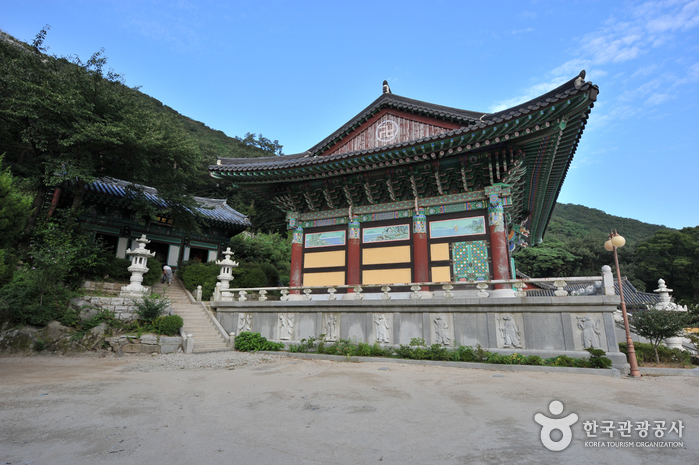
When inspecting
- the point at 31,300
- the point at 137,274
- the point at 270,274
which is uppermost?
the point at 270,274

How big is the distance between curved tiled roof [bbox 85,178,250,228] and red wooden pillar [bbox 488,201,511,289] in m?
15.6

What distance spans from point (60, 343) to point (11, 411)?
803 centimetres

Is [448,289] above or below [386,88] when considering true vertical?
below

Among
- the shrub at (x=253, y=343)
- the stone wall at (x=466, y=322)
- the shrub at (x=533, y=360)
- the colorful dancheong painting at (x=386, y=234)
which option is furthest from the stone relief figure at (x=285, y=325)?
the shrub at (x=533, y=360)

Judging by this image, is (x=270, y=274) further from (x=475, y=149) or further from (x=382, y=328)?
(x=475, y=149)

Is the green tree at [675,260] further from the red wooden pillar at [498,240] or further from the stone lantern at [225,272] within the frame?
the stone lantern at [225,272]

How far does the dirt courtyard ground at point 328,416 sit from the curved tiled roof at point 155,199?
14619 millimetres

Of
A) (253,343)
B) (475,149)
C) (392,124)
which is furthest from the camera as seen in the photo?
(392,124)

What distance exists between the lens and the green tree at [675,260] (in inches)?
1494

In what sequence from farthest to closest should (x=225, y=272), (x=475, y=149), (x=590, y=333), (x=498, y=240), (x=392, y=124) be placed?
(x=225, y=272) → (x=392, y=124) → (x=498, y=240) → (x=475, y=149) → (x=590, y=333)

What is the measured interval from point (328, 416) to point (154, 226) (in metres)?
23.3

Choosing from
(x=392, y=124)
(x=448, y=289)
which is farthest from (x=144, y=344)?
(x=392, y=124)

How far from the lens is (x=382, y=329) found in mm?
10586

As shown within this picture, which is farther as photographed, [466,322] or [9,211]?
[466,322]
